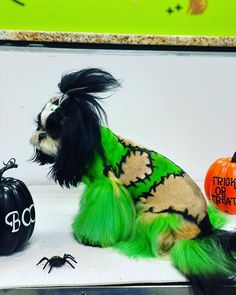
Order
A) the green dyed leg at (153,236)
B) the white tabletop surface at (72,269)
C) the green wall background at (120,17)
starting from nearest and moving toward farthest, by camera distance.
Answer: the white tabletop surface at (72,269) → the green dyed leg at (153,236) → the green wall background at (120,17)

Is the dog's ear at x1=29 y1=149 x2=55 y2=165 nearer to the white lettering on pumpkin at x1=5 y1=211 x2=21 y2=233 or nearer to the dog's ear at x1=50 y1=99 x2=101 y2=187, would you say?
the dog's ear at x1=50 y1=99 x2=101 y2=187

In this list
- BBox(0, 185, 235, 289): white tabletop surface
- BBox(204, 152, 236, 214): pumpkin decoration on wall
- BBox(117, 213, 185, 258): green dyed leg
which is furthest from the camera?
BBox(204, 152, 236, 214): pumpkin decoration on wall

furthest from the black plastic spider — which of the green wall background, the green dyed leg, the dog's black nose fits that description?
the green wall background

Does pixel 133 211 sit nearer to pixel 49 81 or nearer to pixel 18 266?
pixel 18 266

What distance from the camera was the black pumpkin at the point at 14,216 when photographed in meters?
0.74

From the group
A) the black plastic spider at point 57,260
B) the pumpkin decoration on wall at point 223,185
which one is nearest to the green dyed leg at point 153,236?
the black plastic spider at point 57,260

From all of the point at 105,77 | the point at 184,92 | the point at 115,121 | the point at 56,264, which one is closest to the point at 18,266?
the point at 56,264

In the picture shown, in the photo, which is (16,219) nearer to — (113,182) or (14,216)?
(14,216)

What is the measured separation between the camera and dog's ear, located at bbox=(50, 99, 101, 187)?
804 millimetres

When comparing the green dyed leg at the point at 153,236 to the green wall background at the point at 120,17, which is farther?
the green wall background at the point at 120,17

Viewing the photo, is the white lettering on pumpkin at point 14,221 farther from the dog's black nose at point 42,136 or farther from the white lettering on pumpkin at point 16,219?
the dog's black nose at point 42,136

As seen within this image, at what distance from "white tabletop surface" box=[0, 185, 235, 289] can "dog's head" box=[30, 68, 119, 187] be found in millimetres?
132

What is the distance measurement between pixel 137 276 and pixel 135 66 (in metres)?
0.94

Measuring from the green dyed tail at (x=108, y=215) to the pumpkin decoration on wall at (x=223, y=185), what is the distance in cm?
38
